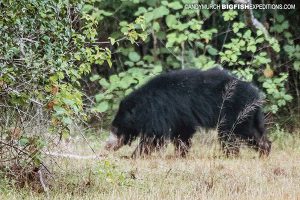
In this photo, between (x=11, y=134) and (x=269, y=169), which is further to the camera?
(x=269, y=169)

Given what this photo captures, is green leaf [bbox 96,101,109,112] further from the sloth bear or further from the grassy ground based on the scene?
the grassy ground

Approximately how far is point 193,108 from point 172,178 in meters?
2.82

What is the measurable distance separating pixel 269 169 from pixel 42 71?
3.09m

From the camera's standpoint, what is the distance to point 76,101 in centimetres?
566

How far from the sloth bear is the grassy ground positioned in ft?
2.40

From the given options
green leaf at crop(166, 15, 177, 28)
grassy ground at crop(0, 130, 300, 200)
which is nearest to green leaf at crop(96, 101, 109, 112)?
green leaf at crop(166, 15, 177, 28)

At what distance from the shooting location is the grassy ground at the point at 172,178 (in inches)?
237

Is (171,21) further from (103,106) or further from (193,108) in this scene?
(193,108)

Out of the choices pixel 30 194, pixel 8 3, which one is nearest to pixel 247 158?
pixel 30 194

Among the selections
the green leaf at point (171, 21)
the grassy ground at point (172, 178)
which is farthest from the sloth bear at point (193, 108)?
the green leaf at point (171, 21)

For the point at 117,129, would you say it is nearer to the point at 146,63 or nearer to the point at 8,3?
the point at 146,63

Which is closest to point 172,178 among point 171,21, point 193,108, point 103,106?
point 193,108

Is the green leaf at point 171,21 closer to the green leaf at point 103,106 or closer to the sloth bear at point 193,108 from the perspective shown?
the green leaf at point 103,106

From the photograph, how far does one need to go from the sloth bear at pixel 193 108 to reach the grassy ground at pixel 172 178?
73 cm
